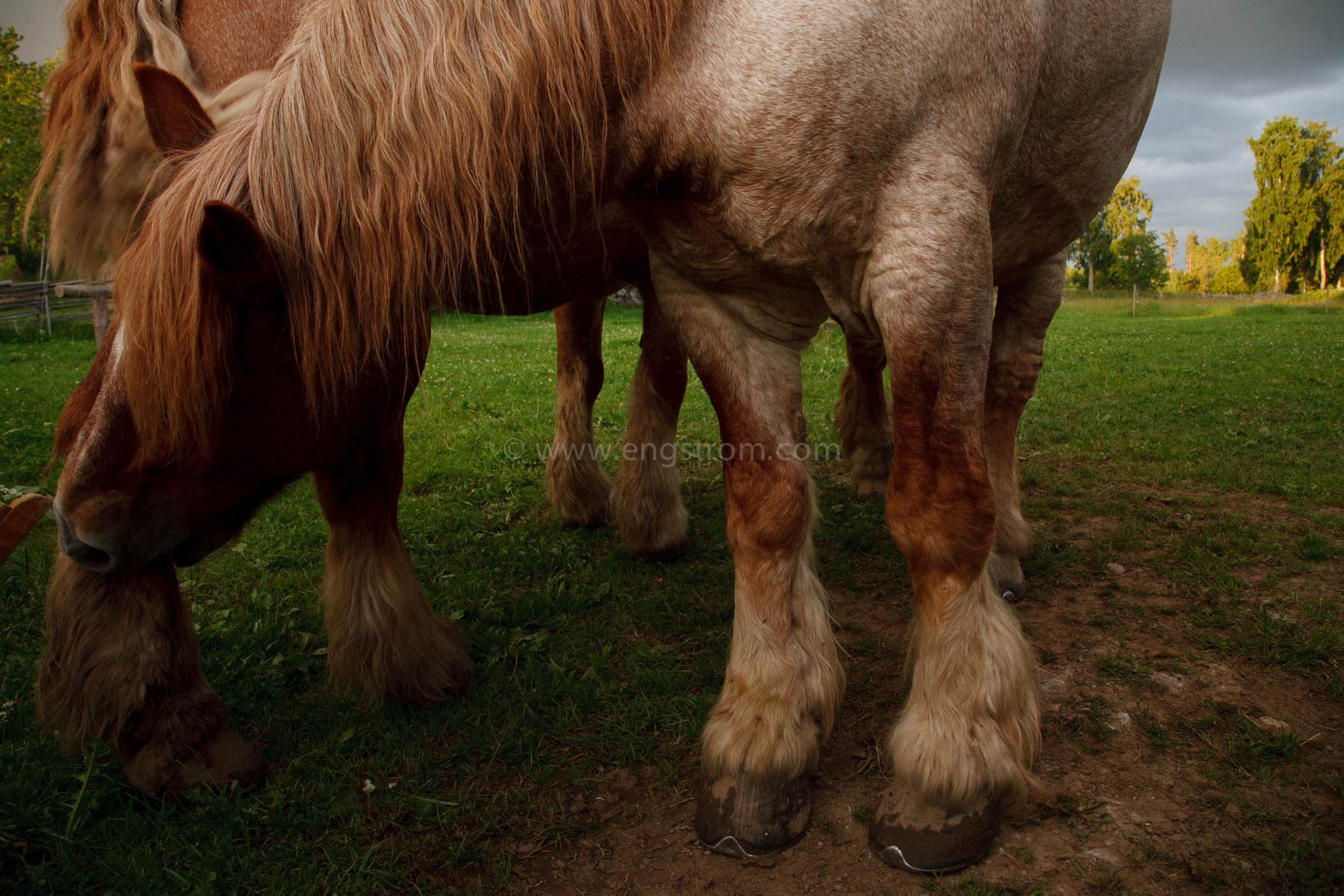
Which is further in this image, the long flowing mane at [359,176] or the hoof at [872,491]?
the hoof at [872,491]

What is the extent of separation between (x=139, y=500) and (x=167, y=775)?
78 cm

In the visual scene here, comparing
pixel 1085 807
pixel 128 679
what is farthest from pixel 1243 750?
pixel 128 679

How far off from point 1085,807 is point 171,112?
8.86ft

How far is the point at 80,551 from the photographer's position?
68.6 inches

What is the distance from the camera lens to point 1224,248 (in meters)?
79.4

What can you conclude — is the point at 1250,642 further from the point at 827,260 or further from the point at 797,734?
the point at 827,260

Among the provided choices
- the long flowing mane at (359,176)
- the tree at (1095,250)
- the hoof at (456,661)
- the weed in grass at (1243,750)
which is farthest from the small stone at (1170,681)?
the tree at (1095,250)

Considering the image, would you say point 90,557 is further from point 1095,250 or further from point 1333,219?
point 1095,250

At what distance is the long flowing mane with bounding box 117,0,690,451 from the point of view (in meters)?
1.46

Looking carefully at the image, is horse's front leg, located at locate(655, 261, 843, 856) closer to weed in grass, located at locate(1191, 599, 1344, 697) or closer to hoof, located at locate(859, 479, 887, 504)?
weed in grass, located at locate(1191, 599, 1344, 697)

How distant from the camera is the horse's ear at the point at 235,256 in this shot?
4.27 feet

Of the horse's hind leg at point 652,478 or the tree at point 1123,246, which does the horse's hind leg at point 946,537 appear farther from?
the tree at point 1123,246

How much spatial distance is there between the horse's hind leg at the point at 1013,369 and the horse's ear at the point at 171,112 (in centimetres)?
277

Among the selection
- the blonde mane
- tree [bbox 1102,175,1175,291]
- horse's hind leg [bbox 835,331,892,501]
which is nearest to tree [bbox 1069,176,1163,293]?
tree [bbox 1102,175,1175,291]
